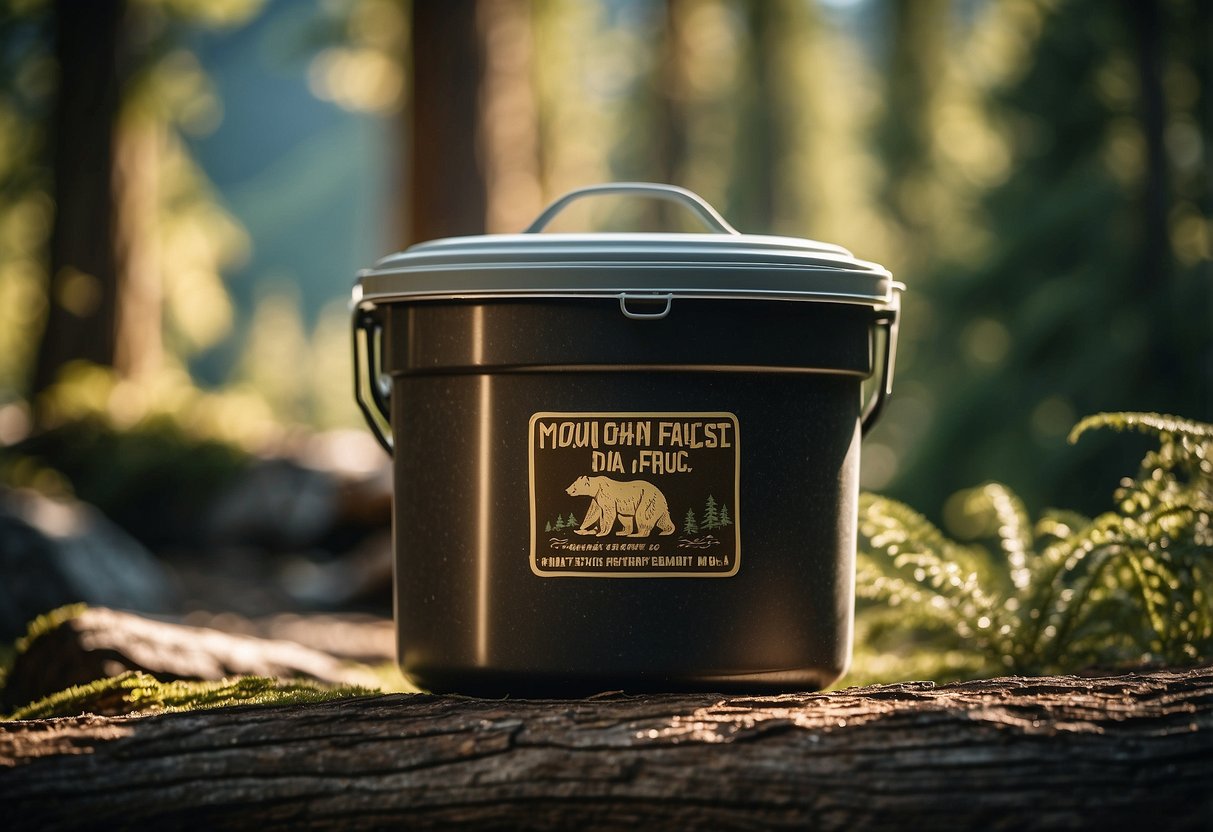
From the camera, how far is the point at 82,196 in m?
10.8

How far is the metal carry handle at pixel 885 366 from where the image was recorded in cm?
261

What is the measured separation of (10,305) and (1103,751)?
15.2m

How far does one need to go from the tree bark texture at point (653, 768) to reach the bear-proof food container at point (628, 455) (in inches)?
10.1

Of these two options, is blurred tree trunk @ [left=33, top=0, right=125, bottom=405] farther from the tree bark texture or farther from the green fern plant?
the tree bark texture

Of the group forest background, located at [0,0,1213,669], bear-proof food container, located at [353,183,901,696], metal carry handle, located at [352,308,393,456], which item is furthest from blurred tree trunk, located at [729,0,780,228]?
bear-proof food container, located at [353,183,901,696]

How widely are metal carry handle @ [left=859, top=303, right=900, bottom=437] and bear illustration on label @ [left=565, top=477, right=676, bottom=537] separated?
63cm

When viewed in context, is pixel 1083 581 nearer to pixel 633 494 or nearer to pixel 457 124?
pixel 633 494

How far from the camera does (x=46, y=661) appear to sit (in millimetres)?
3088

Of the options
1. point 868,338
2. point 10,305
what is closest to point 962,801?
point 868,338

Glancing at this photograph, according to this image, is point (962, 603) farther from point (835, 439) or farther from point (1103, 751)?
point (1103, 751)

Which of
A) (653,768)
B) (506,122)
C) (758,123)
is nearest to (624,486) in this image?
(653,768)

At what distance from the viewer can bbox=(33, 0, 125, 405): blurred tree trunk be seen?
420 inches

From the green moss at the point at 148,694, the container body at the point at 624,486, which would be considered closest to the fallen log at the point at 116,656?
the green moss at the point at 148,694

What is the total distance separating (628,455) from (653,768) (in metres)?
0.63
